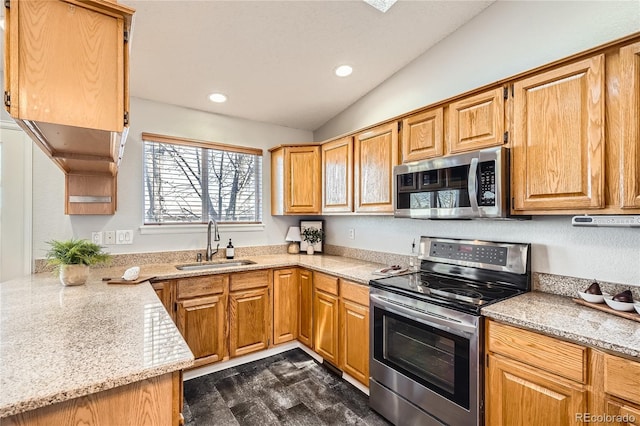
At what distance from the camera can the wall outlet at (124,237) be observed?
9.11 feet

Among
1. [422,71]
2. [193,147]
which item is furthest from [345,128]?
[193,147]

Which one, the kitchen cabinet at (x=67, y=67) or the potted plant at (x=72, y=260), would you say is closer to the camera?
the kitchen cabinet at (x=67, y=67)

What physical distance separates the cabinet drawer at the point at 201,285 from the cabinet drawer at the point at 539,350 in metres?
2.07

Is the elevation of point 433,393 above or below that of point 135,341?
below

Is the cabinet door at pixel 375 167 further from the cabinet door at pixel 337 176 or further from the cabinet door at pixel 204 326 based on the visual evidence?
the cabinet door at pixel 204 326

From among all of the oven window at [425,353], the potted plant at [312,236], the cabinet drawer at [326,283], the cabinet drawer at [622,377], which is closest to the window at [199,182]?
the potted plant at [312,236]

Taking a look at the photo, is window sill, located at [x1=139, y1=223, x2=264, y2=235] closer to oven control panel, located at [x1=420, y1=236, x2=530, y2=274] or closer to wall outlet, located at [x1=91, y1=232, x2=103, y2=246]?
wall outlet, located at [x1=91, y1=232, x2=103, y2=246]

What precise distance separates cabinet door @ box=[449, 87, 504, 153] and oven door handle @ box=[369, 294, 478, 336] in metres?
1.08

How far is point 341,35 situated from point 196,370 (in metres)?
3.00

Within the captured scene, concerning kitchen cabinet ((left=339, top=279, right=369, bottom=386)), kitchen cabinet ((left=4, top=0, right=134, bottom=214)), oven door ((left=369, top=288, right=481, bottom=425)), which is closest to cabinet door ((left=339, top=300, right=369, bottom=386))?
kitchen cabinet ((left=339, top=279, right=369, bottom=386))

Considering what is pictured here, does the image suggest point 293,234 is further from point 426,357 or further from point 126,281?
point 426,357

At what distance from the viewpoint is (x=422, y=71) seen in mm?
2646

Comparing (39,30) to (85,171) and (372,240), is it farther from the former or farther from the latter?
(372,240)

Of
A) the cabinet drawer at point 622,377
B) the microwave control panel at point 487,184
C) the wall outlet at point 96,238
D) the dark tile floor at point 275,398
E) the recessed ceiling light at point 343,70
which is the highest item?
the recessed ceiling light at point 343,70
